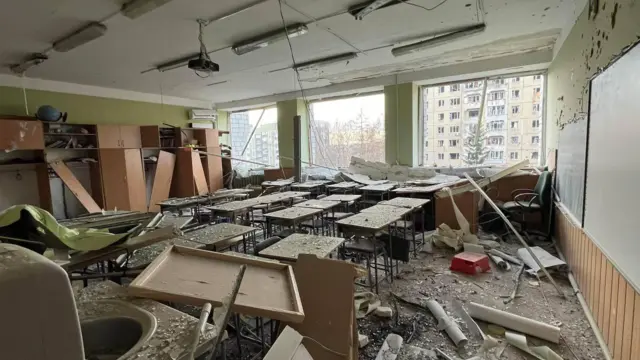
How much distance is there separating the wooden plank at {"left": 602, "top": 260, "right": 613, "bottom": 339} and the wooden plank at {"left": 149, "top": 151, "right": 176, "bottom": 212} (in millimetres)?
7725

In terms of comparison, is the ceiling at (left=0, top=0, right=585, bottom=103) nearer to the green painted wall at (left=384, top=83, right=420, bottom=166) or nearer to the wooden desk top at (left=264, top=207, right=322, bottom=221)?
the green painted wall at (left=384, top=83, right=420, bottom=166)

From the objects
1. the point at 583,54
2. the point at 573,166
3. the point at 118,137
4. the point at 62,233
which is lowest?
the point at 62,233

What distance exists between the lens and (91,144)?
6582mm

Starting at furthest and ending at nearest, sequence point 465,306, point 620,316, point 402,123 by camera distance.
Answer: point 402,123 < point 465,306 < point 620,316

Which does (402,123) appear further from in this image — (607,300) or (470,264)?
(607,300)

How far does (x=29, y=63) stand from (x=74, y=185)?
7.80ft

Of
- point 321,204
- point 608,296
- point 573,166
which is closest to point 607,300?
point 608,296

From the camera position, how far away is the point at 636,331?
65.7 inches

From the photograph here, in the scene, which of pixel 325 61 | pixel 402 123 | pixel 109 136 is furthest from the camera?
pixel 109 136

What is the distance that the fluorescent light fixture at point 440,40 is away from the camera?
3.96 meters

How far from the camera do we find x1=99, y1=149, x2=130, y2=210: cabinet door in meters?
6.59

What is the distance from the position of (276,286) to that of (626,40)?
2521 millimetres

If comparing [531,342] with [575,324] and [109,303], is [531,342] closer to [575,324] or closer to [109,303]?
[575,324]

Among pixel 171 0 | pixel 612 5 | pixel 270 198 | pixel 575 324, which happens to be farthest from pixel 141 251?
pixel 612 5
